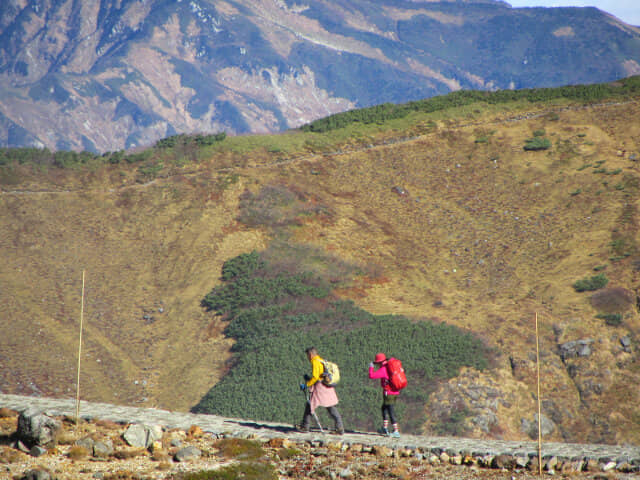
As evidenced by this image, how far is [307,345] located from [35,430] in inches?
652

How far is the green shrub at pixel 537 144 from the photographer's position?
48.1 m

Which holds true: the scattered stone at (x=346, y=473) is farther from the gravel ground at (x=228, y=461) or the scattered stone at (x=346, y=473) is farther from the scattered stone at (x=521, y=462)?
the scattered stone at (x=521, y=462)

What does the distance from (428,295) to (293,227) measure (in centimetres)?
941

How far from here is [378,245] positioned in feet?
126

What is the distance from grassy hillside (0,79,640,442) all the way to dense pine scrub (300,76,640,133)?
33.7 inches

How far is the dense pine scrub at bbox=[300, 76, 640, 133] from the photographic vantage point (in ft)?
180

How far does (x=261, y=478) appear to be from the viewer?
11.6 metres

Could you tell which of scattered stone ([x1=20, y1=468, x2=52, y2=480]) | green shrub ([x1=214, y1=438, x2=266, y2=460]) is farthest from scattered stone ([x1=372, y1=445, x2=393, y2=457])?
scattered stone ([x1=20, y1=468, x2=52, y2=480])

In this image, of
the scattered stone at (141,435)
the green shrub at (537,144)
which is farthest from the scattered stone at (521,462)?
the green shrub at (537,144)

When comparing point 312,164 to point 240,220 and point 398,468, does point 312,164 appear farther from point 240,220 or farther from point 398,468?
A: point 398,468

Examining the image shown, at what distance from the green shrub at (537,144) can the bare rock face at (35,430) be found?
42.4 m

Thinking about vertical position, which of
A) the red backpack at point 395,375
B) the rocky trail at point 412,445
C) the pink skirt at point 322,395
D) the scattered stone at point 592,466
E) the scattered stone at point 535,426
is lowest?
the scattered stone at point 535,426

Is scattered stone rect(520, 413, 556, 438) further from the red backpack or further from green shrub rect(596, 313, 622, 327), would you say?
the red backpack

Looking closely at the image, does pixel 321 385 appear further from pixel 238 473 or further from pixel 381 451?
pixel 238 473
